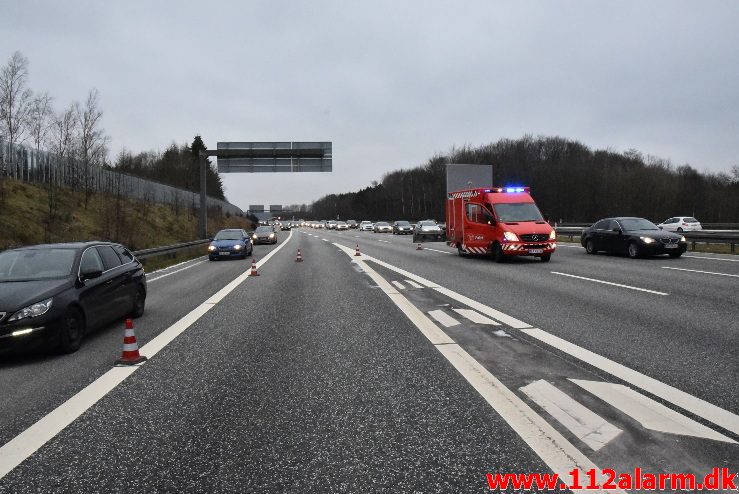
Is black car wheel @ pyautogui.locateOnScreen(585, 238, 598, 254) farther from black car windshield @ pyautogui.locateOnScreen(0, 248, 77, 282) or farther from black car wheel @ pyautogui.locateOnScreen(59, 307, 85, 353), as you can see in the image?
black car wheel @ pyautogui.locateOnScreen(59, 307, 85, 353)

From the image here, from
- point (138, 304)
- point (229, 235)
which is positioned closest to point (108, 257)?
point (138, 304)

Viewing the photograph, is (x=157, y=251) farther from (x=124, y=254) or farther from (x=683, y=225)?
(x=683, y=225)

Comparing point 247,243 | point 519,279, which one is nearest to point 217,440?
point 519,279

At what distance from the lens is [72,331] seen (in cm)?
632

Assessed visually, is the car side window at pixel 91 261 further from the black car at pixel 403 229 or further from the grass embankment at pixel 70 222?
the black car at pixel 403 229

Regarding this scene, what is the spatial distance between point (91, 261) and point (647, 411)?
7126mm

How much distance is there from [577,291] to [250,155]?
25796 millimetres

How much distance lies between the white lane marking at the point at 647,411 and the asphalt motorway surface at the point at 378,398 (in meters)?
0.02

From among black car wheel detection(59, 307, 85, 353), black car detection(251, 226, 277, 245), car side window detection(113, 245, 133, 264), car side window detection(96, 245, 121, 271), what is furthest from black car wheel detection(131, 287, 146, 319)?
black car detection(251, 226, 277, 245)

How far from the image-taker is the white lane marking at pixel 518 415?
3.12 meters

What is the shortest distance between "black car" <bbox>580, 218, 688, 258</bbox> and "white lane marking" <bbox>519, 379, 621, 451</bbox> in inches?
626

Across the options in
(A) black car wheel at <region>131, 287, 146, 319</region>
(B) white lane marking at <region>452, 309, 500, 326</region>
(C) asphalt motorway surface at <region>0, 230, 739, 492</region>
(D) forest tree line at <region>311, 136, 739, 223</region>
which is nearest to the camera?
(C) asphalt motorway surface at <region>0, 230, 739, 492</region>

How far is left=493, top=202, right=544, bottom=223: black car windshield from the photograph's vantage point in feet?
61.0

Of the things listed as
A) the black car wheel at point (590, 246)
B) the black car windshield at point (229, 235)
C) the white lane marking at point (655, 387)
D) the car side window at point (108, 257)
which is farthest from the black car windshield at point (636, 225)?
the car side window at point (108, 257)
